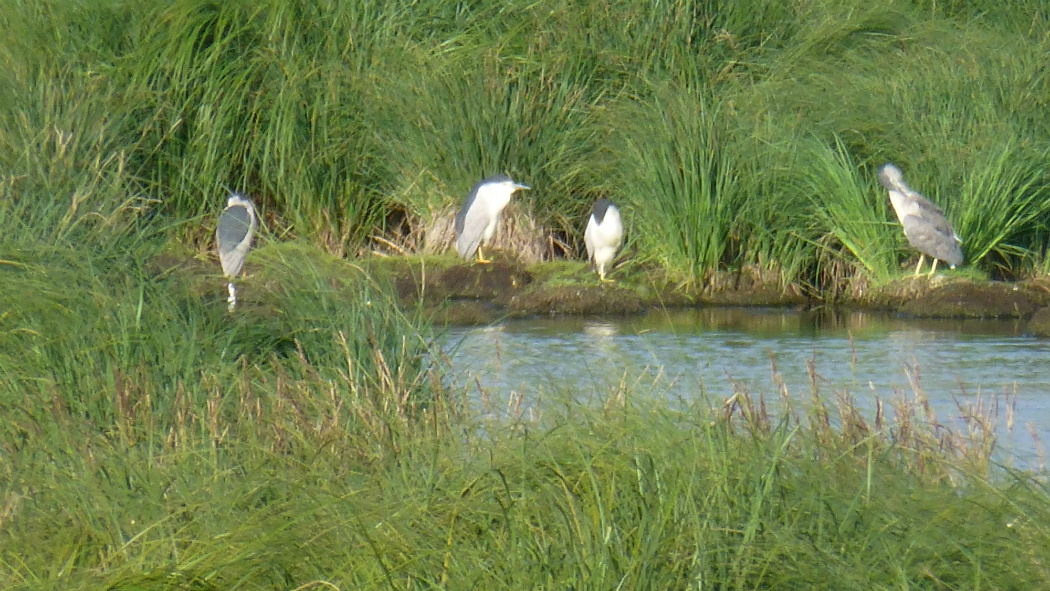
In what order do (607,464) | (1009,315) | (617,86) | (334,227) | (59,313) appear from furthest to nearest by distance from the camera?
(617,86) → (334,227) → (1009,315) → (59,313) → (607,464)

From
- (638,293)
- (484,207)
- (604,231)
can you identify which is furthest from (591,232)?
(484,207)

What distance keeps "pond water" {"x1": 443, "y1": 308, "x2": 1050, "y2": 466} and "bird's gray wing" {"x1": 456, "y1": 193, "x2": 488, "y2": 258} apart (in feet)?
2.68

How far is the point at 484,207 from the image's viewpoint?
1070 centimetres

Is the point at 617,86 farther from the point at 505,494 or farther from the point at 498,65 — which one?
the point at 505,494

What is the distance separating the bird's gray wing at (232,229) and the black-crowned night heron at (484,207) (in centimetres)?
161

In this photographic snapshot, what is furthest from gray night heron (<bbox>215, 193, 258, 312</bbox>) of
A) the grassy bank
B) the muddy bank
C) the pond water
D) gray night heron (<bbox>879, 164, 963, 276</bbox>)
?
gray night heron (<bbox>879, 164, 963, 276</bbox>)

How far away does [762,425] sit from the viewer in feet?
14.0

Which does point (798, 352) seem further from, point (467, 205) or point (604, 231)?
point (467, 205)

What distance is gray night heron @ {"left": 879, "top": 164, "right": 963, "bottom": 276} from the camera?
10.1m

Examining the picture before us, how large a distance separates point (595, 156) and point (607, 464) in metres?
8.70

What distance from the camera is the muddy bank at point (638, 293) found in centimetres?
1035

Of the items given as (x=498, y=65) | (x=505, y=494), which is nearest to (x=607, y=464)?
(x=505, y=494)

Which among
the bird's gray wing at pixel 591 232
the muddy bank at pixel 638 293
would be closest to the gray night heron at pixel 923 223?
the muddy bank at pixel 638 293

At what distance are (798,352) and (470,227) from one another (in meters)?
2.83
